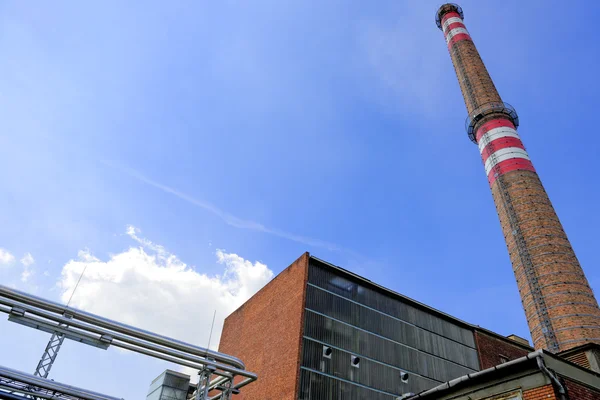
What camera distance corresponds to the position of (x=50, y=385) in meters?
13.6

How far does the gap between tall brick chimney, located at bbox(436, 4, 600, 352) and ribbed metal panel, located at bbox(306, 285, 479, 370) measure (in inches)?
223

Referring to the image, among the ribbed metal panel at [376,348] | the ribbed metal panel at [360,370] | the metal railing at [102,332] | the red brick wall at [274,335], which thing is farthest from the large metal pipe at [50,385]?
the ribbed metal panel at [376,348]

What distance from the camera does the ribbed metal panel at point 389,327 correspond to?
2305 cm

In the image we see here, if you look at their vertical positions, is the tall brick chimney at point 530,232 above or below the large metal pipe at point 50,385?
above

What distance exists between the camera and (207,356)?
15.9 m

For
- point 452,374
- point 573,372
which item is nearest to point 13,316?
point 573,372

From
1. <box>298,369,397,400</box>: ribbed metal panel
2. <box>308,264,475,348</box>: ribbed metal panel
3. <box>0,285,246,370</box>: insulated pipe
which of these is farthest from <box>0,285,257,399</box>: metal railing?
<box>308,264,475,348</box>: ribbed metal panel

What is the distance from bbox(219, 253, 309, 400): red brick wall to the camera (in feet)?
67.8

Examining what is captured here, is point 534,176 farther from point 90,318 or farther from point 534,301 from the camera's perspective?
point 90,318

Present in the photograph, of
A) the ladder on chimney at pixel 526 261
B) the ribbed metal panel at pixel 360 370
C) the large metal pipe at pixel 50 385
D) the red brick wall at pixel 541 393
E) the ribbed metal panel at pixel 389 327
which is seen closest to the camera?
the red brick wall at pixel 541 393

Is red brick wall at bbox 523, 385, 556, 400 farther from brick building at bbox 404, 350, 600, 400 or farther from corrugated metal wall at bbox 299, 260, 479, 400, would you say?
corrugated metal wall at bbox 299, 260, 479, 400

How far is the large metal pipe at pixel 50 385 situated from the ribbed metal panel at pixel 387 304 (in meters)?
11.6

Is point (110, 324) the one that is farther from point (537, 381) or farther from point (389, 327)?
point (389, 327)

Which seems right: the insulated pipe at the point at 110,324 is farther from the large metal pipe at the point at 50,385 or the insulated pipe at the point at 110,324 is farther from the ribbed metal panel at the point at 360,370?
the ribbed metal panel at the point at 360,370
